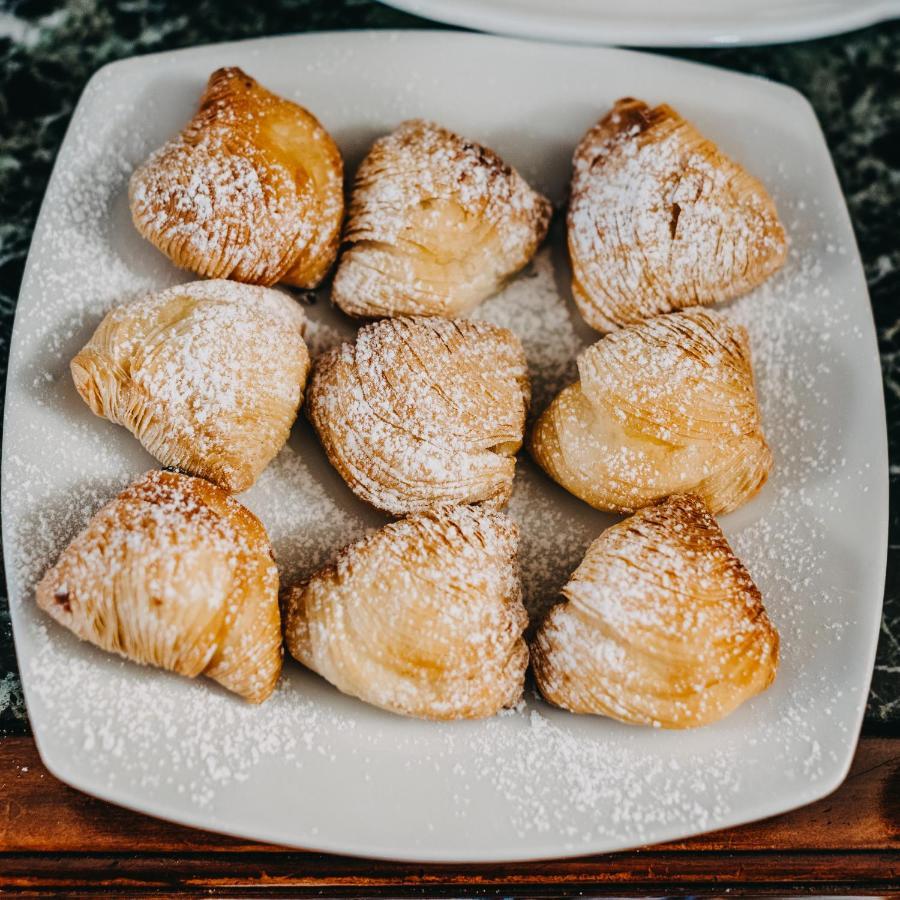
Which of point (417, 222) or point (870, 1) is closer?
point (417, 222)

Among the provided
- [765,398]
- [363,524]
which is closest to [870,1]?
[765,398]

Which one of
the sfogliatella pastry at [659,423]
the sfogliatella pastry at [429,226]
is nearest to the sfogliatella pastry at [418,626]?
the sfogliatella pastry at [659,423]

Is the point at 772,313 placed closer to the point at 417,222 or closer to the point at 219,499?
the point at 417,222

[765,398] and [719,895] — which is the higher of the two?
[765,398]

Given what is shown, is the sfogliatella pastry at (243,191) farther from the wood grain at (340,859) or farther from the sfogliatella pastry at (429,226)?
the wood grain at (340,859)

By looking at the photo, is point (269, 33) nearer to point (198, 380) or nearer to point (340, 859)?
point (198, 380)

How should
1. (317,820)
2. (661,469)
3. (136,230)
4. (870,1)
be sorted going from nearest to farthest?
1. (317,820)
2. (661,469)
3. (136,230)
4. (870,1)

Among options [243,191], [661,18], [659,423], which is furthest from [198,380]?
[661,18]

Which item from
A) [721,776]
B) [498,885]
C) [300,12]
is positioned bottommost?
[498,885]
